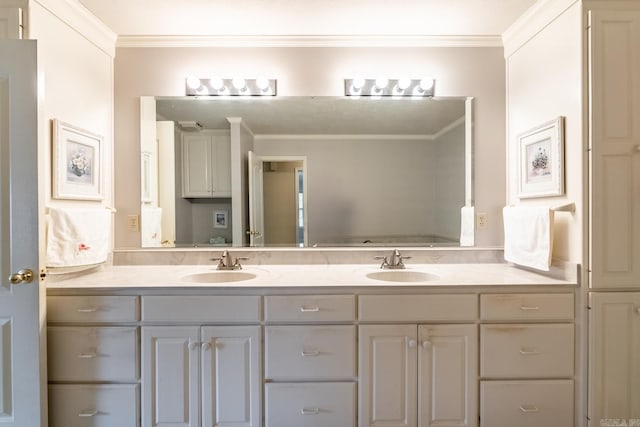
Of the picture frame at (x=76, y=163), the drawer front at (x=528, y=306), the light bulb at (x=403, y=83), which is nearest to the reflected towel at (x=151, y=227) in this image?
the picture frame at (x=76, y=163)

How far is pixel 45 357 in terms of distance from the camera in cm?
141

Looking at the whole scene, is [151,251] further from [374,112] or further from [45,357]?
[374,112]

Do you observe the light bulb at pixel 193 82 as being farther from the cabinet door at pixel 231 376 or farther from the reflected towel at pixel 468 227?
the reflected towel at pixel 468 227

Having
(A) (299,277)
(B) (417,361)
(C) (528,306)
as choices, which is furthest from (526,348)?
A: (A) (299,277)

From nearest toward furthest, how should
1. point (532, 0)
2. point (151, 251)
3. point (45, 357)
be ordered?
point (45, 357) → point (532, 0) → point (151, 251)

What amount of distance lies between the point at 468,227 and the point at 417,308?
841 millimetres

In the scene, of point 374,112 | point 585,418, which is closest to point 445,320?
point 585,418

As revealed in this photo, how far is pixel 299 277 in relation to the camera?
1.67 meters

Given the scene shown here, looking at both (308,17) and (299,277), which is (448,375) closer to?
(299,277)

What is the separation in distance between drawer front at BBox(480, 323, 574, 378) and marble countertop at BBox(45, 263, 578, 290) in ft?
0.70

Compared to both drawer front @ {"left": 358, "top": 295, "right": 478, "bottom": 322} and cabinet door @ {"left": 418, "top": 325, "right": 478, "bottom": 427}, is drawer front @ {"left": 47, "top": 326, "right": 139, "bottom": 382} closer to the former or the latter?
drawer front @ {"left": 358, "top": 295, "right": 478, "bottom": 322}

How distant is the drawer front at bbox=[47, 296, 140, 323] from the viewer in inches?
57.8

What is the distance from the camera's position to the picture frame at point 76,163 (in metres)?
1.61

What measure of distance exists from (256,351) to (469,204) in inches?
61.3
